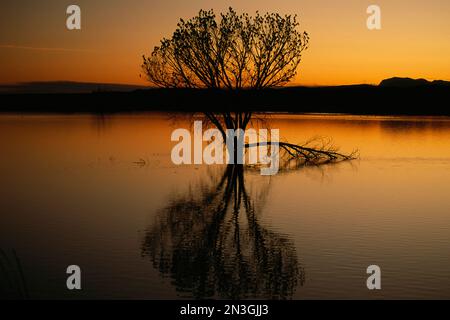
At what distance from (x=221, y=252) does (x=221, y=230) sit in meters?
3.43

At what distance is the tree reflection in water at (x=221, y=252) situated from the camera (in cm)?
1479

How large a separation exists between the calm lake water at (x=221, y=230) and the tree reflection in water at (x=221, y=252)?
44 mm

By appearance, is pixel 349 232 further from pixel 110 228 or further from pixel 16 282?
pixel 16 282

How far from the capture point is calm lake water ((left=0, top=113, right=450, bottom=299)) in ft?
49.2

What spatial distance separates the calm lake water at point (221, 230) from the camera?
15.0 m

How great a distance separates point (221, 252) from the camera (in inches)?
722

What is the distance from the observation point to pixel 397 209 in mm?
26391

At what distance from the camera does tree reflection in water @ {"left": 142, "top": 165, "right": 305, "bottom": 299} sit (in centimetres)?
1479

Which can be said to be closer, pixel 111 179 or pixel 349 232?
pixel 349 232

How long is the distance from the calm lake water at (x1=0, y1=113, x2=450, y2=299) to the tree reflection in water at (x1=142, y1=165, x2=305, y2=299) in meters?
0.04

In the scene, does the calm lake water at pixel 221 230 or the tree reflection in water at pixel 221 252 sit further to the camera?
the calm lake water at pixel 221 230

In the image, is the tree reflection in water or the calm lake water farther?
the calm lake water
